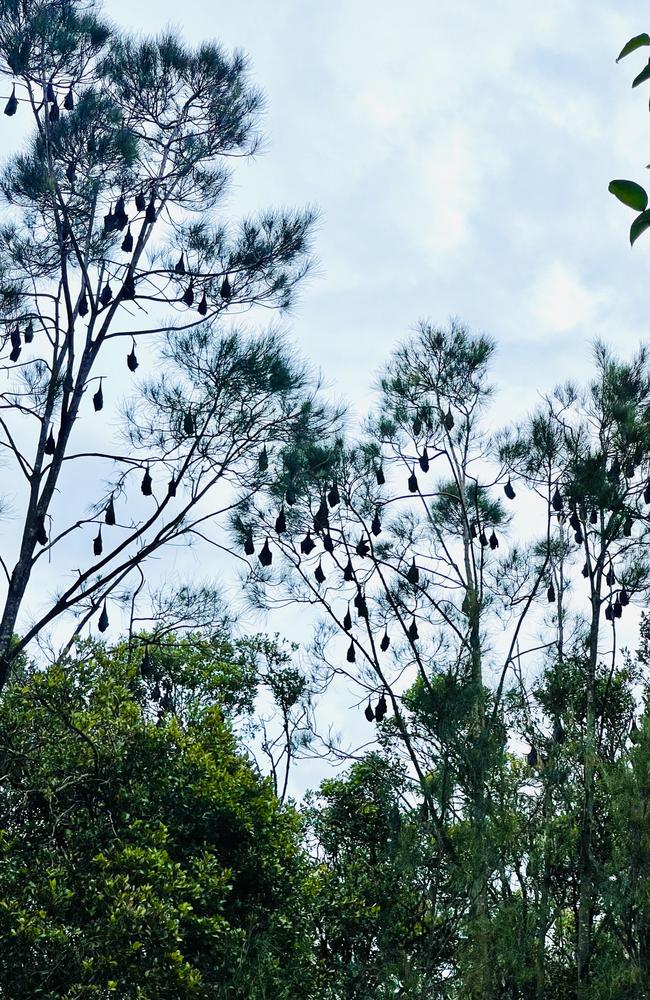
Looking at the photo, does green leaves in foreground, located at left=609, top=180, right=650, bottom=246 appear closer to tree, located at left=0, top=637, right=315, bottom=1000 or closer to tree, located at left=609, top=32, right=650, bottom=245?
tree, located at left=609, top=32, right=650, bottom=245

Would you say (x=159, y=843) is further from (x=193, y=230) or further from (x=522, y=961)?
(x=193, y=230)

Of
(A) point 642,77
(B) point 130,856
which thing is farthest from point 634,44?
(B) point 130,856

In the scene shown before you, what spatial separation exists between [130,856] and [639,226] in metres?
6.07

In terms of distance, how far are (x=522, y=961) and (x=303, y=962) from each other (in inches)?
93.2

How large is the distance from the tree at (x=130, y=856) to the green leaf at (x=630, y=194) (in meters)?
5.88

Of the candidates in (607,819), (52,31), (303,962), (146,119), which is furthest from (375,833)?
(52,31)

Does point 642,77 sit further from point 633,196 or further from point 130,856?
point 130,856

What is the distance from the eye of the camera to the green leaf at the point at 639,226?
1190 mm

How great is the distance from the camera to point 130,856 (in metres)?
6.69

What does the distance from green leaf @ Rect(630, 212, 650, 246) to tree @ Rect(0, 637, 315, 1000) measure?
19.1 ft

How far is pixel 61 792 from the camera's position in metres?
7.11

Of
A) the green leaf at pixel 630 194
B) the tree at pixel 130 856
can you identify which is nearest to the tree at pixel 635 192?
the green leaf at pixel 630 194

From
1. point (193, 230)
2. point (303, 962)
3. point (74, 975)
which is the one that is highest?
point (193, 230)

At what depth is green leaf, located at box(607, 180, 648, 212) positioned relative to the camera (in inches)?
45.4
